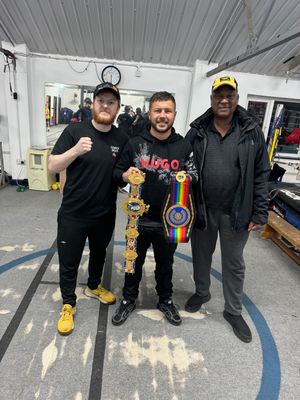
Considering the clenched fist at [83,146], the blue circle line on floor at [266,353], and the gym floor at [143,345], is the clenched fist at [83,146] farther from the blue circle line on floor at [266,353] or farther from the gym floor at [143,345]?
the blue circle line on floor at [266,353]

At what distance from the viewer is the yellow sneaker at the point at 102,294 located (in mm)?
2189

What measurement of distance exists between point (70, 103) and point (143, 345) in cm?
498

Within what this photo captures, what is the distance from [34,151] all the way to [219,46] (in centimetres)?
365

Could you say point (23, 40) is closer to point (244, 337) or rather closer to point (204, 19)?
point (204, 19)

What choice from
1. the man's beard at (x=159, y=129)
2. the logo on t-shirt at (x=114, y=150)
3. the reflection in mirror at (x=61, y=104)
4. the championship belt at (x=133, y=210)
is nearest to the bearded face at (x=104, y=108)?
the logo on t-shirt at (x=114, y=150)

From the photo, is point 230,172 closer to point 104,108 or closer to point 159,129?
point 159,129

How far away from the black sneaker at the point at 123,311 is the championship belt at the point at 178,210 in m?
0.64

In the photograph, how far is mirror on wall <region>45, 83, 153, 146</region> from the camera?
5.38 metres

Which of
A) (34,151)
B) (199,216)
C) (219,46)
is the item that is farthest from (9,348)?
(219,46)

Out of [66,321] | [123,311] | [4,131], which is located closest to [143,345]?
[123,311]

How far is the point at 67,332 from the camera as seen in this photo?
1846 mm

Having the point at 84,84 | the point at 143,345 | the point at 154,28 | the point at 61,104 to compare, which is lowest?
the point at 143,345

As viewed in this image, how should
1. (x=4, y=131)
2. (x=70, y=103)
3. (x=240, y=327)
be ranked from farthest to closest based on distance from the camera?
(x=70, y=103)
(x=4, y=131)
(x=240, y=327)

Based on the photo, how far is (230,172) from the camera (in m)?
1.79
